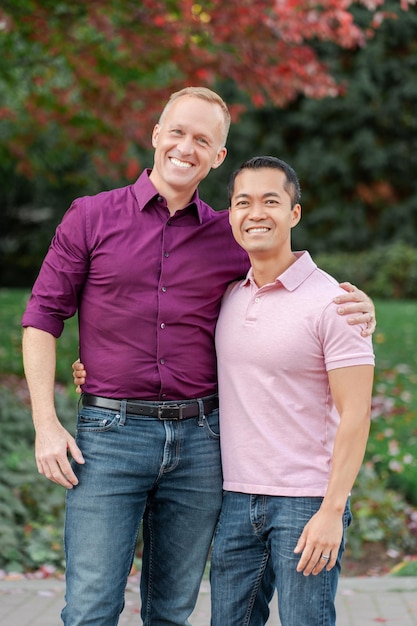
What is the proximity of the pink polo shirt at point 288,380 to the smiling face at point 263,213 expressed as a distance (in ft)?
0.29

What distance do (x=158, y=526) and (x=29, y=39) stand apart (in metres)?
6.53

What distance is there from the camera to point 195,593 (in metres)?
2.96

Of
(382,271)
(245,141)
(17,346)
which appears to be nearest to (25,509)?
(17,346)

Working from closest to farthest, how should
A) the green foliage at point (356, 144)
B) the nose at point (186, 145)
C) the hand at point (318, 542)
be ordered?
the hand at point (318, 542) < the nose at point (186, 145) < the green foliage at point (356, 144)

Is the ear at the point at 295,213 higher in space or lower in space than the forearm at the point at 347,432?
higher

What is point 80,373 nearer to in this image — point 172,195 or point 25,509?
point 172,195

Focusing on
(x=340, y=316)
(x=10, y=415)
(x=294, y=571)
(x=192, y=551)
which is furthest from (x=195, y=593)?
(x=10, y=415)

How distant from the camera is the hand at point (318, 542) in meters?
2.54

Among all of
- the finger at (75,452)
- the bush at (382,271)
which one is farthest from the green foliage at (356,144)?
the finger at (75,452)

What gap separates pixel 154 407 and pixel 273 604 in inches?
77.0

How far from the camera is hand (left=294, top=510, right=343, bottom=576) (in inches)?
100

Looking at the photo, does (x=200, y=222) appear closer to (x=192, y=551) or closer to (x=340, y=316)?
(x=340, y=316)

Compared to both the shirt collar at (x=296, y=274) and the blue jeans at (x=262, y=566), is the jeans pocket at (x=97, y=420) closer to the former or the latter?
the blue jeans at (x=262, y=566)

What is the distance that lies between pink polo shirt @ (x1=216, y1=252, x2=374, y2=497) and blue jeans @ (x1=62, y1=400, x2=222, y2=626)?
0.15 m
